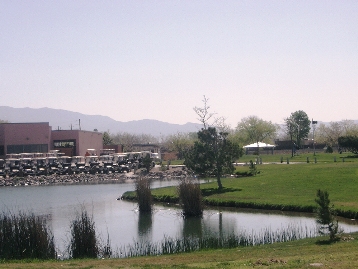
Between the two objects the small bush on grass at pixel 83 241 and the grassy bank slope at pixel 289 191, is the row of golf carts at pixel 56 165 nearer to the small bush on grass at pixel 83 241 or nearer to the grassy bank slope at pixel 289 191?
the grassy bank slope at pixel 289 191

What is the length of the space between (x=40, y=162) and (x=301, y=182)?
45449 millimetres

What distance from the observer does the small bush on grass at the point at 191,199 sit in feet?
109

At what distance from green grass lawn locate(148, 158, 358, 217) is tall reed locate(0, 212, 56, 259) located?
16717mm

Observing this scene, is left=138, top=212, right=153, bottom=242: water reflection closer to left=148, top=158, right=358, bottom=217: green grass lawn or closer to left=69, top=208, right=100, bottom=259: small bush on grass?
left=69, top=208, right=100, bottom=259: small bush on grass

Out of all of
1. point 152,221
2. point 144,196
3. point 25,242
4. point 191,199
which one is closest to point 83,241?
point 25,242

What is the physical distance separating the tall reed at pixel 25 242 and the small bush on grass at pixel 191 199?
45.4 ft

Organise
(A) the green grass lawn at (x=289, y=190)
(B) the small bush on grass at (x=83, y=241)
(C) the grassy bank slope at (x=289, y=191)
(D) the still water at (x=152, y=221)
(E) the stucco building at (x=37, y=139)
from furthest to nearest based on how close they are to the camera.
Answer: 1. (E) the stucco building at (x=37, y=139)
2. (A) the green grass lawn at (x=289, y=190)
3. (C) the grassy bank slope at (x=289, y=191)
4. (D) the still water at (x=152, y=221)
5. (B) the small bush on grass at (x=83, y=241)

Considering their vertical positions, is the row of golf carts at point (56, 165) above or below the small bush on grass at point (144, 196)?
above

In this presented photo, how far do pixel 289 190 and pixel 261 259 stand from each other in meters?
23.9

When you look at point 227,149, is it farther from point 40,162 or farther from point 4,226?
point 40,162

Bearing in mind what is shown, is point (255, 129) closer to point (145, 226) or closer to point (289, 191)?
point (289, 191)

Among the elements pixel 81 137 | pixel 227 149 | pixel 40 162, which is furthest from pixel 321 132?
pixel 227 149

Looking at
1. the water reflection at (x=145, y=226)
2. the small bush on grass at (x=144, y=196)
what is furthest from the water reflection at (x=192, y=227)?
the small bush on grass at (x=144, y=196)

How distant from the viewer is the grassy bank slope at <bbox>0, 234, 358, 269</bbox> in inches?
572
